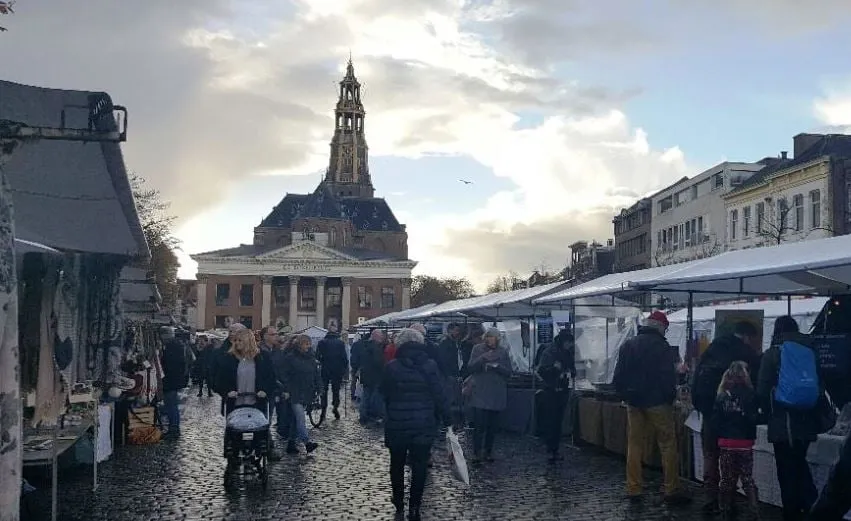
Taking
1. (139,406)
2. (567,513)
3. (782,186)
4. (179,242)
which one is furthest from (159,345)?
(782,186)

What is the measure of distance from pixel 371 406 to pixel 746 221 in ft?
133

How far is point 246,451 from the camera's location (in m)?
9.78

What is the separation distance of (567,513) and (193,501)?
12.1ft

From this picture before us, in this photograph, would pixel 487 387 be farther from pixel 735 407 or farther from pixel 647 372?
pixel 735 407

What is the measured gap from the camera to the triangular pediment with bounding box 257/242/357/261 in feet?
336

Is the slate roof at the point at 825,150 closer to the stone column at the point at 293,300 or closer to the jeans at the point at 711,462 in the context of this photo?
the jeans at the point at 711,462

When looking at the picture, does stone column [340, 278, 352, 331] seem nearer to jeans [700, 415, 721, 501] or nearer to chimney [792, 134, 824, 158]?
chimney [792, 134, 824, 158]

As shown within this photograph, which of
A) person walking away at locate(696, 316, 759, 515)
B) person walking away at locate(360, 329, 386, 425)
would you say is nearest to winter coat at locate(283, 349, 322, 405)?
person walking away at locate(360, 329, 386, 425)

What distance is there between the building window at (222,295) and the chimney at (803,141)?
65907 mm

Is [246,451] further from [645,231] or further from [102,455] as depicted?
[645,231]

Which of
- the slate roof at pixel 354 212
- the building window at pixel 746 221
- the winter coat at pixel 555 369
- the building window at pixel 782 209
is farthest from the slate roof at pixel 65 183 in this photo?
the slate roof at pixel 354 212

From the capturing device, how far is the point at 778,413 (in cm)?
755

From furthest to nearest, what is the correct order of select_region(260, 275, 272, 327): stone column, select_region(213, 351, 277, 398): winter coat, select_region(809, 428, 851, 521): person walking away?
select_region(260, 275, 272, 327): stone column < select_region(213, 351, 277, 398): winter coat < select_region(809, 428, 851, 521): person walking away

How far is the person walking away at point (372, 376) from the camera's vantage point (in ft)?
55.9
